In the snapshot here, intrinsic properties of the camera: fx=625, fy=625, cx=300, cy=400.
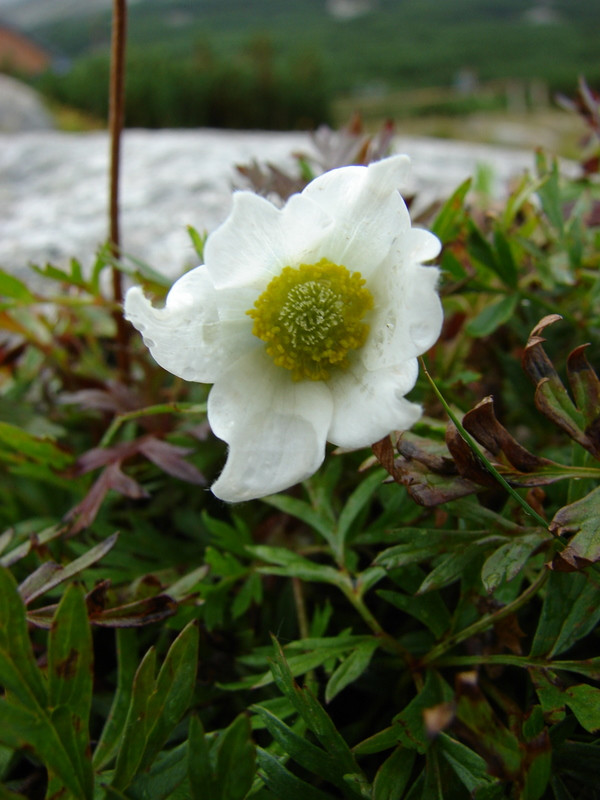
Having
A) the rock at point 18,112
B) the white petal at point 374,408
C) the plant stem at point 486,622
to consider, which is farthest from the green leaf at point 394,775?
the rock at point 18,112

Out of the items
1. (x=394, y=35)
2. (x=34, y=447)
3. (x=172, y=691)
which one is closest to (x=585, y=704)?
(x=172, y=691)

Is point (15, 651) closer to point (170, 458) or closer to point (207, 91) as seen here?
point (170, 458)

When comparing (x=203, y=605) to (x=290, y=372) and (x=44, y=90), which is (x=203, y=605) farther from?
(x=44, y=90)

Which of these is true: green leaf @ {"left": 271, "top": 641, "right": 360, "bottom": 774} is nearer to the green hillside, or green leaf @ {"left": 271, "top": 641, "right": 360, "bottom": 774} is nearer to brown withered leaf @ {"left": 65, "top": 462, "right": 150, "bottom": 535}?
brown withered leaf @ {"left": 65, "top": 462, "right": 150, "bottom": 535}

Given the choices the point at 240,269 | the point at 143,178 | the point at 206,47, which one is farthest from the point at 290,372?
the point at 206,47

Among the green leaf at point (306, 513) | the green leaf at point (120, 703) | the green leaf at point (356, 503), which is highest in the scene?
the green leaf at point (356, 503)

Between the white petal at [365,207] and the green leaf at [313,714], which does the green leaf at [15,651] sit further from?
the white petal at [365,207]

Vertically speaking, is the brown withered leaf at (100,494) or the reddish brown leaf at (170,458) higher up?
the reddish brown leaf at (170,458)
